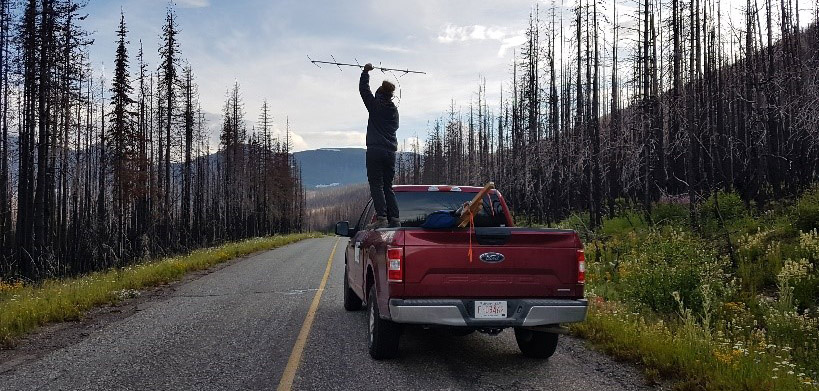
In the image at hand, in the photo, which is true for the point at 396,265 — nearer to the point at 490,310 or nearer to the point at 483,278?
the point at 483,278

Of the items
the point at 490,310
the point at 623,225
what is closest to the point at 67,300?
the point at 490,310

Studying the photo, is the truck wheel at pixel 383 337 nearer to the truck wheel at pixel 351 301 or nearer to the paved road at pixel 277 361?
the paved road at pixel 277 361

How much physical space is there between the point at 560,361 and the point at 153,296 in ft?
28.5

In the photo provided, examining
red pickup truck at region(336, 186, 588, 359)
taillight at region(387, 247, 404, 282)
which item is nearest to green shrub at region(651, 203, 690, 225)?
red pickup truck at region(336, 186, 588, 359)

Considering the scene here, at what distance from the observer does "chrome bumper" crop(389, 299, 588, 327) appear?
4789mm

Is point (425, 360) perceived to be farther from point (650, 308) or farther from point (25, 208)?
point (25, 208)

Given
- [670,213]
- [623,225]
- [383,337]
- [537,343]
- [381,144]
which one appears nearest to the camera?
[383,337]

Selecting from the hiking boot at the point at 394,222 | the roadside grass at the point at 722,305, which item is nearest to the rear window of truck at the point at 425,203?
the hiking boot at the point at 394,222

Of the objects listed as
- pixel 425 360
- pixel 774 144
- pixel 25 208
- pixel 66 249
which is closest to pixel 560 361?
pixel 425 360

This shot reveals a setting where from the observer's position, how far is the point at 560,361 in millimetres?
5750

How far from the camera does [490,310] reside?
489 centimetres

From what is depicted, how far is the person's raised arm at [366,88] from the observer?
22.9ft

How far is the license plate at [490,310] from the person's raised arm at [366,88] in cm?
331

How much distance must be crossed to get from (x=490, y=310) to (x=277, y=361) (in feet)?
7.86
